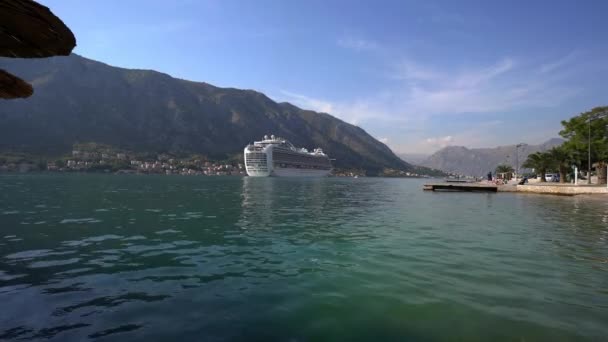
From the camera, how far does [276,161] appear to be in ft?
505

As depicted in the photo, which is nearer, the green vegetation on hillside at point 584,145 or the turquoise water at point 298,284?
the turquoise water at point 298,284

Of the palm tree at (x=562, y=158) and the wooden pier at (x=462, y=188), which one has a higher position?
the palm tree at (x=562, y=158)

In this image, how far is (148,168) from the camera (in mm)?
181125

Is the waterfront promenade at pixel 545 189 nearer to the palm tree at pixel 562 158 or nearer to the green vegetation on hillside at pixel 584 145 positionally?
the green vegetation on hillside at pixel 584 145

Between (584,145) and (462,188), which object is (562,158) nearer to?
(584,145)

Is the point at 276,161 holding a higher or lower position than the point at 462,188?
higher

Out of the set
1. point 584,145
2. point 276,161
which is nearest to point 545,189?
point 584,145

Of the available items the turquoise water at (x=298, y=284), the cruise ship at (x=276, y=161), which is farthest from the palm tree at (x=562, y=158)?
the cruise ship at (x=276, y=161)

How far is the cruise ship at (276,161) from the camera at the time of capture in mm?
151875

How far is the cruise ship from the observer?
498ft

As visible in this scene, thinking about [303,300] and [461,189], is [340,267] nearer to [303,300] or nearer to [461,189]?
[303,300]

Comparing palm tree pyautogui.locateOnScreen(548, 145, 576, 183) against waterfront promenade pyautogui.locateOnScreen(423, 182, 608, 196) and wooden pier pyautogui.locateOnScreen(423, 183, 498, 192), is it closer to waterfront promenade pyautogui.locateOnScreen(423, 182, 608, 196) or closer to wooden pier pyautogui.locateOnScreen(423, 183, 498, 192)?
waterfront promenade pyautogui.locateOnScreen(423, 182, 608, 196)

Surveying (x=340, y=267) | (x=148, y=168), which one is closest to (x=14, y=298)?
(x=340, y=267)

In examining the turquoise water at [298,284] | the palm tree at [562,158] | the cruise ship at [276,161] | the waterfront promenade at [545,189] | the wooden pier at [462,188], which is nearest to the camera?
the turquoise water at [298,284]
